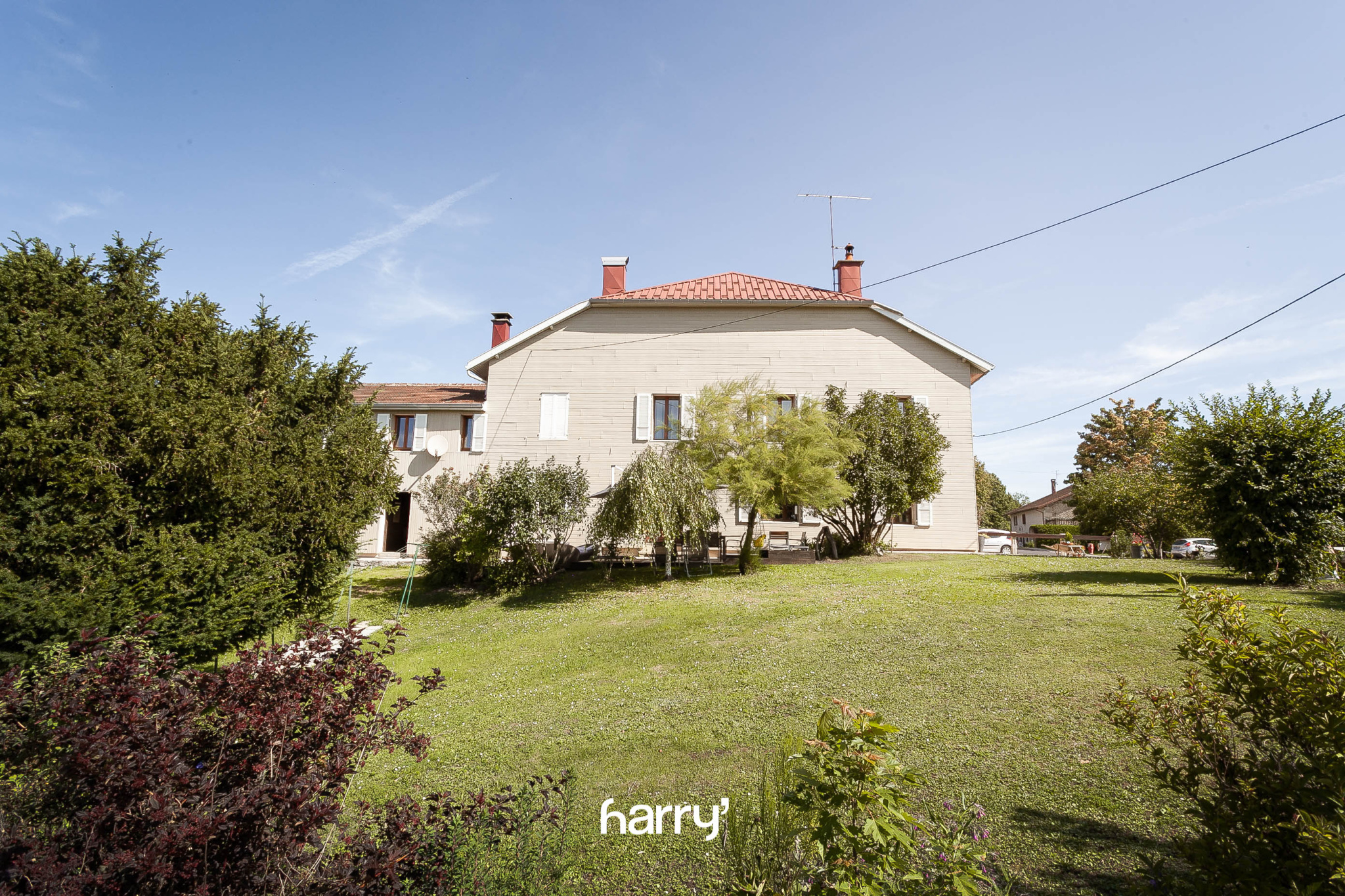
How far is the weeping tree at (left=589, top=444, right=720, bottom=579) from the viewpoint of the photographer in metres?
14.4

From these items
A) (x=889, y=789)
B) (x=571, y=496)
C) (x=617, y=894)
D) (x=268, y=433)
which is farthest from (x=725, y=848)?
(x=571, y=496)

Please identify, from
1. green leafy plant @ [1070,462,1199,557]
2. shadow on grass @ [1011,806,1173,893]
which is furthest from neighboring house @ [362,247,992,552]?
shadow on grass @ [1011,806,1173,893]

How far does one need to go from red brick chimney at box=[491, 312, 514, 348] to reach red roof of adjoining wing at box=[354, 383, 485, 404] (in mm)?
1863

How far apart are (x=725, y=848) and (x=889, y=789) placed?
46.5 inches

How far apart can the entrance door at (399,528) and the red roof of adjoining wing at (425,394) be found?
3.34 m

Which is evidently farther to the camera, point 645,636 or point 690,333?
point 690,333

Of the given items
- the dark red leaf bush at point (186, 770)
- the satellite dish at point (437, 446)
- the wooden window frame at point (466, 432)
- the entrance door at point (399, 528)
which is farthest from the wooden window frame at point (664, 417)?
the dark red leaf bush at point (186, 770)

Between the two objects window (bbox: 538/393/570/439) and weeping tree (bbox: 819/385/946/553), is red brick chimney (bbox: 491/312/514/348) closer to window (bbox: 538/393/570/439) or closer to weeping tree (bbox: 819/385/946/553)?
window (bbox: 538/393/570/439)

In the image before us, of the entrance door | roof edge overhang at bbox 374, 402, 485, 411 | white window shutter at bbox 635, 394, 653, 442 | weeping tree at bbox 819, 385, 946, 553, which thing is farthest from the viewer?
the entrance door

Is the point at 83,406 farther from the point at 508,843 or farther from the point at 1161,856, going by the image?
the point at 1161,856

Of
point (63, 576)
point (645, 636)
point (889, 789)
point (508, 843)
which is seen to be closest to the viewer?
point (889, 789)

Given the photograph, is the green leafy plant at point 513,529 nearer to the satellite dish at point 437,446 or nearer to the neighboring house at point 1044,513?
the satellite dish at point 437,446

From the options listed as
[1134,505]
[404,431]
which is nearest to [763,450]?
[404,431]

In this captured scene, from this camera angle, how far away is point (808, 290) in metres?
22.7
